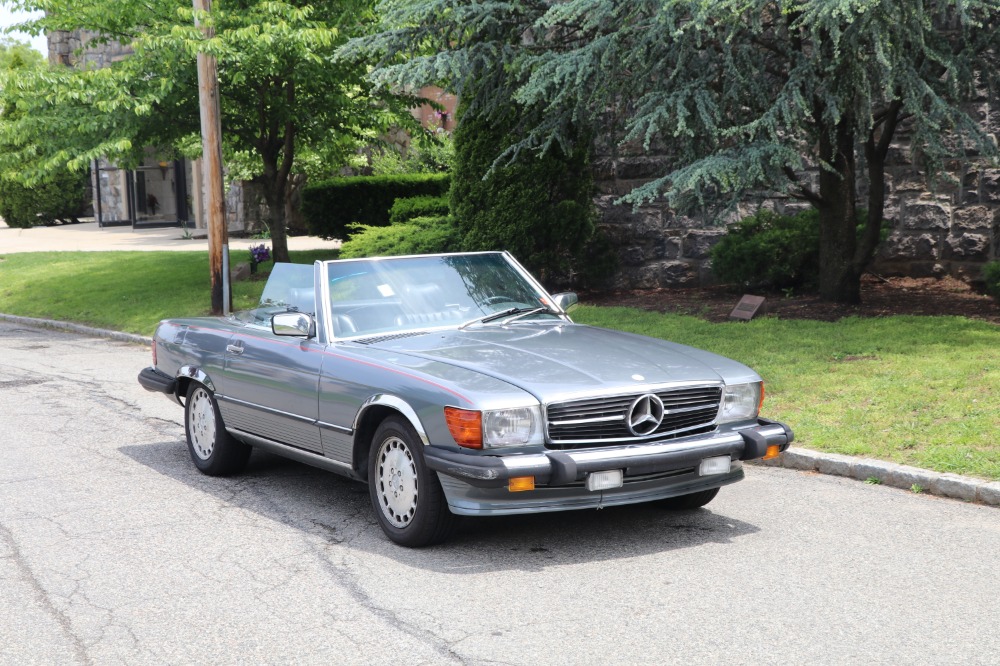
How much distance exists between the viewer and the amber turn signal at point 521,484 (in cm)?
549

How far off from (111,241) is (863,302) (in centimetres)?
2408

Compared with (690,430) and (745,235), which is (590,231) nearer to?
(745,235)

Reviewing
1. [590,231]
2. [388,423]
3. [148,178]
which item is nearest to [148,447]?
[388,423]

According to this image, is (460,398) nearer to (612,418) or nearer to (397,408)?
(397,408)

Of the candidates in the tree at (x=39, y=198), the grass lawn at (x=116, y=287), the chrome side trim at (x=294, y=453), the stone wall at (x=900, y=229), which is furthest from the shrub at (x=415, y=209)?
the tree at (x=39, y=198)

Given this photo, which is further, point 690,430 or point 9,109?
point 9,109

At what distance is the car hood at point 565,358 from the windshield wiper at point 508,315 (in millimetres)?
92

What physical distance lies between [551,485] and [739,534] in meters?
1.31

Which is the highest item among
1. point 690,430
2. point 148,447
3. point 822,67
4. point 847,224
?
point 822,67

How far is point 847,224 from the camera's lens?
43.0 ft

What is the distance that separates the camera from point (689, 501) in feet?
21.9

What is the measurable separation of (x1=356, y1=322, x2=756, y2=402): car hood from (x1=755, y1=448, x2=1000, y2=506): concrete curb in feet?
5.19

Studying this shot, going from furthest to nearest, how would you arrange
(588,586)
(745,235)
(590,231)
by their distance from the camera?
1. (590,231)
2. (745,235)
3. (588,586)

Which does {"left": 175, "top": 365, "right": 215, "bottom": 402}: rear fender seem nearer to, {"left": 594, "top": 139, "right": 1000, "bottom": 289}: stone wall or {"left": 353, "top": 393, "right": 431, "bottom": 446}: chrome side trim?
{"left": 353, "top": 393, "right": 431, "bottom": 446}: chrome side trim
